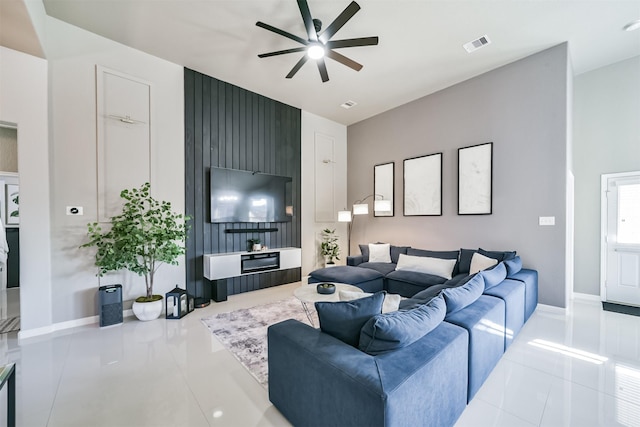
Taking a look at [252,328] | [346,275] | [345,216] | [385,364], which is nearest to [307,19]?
[385,364]

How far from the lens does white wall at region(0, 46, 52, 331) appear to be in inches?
109

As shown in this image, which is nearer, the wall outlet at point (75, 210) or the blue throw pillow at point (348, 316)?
the blue throw pillow at point (348, 316)

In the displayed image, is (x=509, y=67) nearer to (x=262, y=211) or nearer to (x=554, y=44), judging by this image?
(x=554, y=44)

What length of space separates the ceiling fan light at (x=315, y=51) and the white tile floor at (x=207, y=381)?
130 inches

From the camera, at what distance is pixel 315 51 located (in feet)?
9.66

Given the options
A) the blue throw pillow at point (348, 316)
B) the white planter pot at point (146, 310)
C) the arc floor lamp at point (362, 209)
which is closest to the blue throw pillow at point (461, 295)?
the blue throw pillow at point (348, 316)

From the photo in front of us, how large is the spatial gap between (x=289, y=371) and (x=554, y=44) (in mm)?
5040

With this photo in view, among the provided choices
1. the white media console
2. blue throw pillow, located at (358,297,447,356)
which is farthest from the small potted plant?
blue throw pillow, located at (358,297,447,356)

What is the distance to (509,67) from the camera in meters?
3.94

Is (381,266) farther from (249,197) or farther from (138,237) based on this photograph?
(138,237)

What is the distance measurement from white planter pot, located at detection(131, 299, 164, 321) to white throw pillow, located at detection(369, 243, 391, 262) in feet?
11.5

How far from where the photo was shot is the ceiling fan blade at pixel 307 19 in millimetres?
2348

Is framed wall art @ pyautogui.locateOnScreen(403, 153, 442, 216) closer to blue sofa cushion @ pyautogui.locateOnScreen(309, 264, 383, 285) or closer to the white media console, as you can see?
blue sofa cushion @ pyautogui.locateOnScreen(309, 264, 383, 285)

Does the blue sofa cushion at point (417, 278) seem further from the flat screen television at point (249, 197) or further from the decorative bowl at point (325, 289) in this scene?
the flat screen television at point (249, 197)
